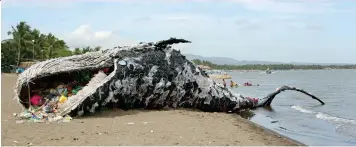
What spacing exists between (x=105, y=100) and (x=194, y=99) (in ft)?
11.7

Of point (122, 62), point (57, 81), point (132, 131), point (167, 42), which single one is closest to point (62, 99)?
point (57, 81)

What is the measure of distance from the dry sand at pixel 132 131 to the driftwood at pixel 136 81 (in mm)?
518

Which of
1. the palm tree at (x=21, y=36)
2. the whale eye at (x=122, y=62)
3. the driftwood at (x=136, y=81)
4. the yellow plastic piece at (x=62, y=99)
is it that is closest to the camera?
the driftwood at (x=136, y=81)

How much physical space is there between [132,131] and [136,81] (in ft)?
10.9

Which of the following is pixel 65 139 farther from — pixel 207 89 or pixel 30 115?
pixel 207 89

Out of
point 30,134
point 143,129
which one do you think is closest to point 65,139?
point 30,134

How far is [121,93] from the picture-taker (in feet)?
37.4

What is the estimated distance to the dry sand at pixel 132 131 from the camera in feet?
24.7

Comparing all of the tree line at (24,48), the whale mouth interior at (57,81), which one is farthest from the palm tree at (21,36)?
the whale mouth interior at (57,81)

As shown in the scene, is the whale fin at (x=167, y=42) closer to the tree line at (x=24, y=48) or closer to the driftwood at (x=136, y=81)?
the driftwood at (x=136, y=81)

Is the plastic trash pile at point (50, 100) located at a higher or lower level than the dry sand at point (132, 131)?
higher

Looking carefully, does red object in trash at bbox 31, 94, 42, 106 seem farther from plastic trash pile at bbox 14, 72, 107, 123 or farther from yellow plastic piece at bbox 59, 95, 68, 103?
yellow plastic piece at bbox 59, 95, 68, 103

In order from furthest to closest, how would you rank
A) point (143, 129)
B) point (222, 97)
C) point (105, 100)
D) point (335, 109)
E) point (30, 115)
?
1. point (335, 109)
2. point (222, 97)
3. point (105, 100)
4. point (30, 115)
5. point (143, 129)

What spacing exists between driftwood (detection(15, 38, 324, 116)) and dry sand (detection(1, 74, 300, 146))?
0.52 m
